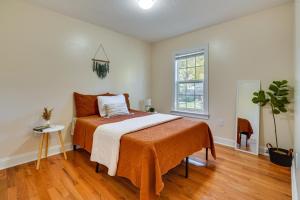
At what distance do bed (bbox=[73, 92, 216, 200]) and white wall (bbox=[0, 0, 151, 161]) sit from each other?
40.3 inches

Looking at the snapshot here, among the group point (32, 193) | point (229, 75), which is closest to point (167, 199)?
point (32, 193)

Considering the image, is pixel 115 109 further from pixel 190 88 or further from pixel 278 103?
pixel 278 103

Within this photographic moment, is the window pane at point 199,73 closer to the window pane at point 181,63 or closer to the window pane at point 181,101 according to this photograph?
the window pane at point 181,63

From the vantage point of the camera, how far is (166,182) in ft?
6.15

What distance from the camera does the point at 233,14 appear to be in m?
2.70

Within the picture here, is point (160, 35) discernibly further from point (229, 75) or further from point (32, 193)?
point (32, 193)

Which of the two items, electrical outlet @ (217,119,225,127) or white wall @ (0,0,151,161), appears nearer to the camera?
white wall @ (0,0,151,161)

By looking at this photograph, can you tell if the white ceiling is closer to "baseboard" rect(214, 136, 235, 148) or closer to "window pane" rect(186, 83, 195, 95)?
"window pane" rect(186, 83, 195, 95)

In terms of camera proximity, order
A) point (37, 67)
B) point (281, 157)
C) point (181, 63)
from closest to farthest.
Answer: point (281, 157) → point (37, 67) → point (181, 63)

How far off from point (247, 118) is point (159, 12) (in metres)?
2.47

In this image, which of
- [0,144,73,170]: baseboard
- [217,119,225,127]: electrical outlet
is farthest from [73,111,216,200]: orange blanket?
[217,119,225,127]: electrical outlet

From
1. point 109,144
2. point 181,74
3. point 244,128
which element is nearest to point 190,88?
point 181,74

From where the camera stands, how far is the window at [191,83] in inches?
132

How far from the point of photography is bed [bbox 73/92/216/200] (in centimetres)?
143
